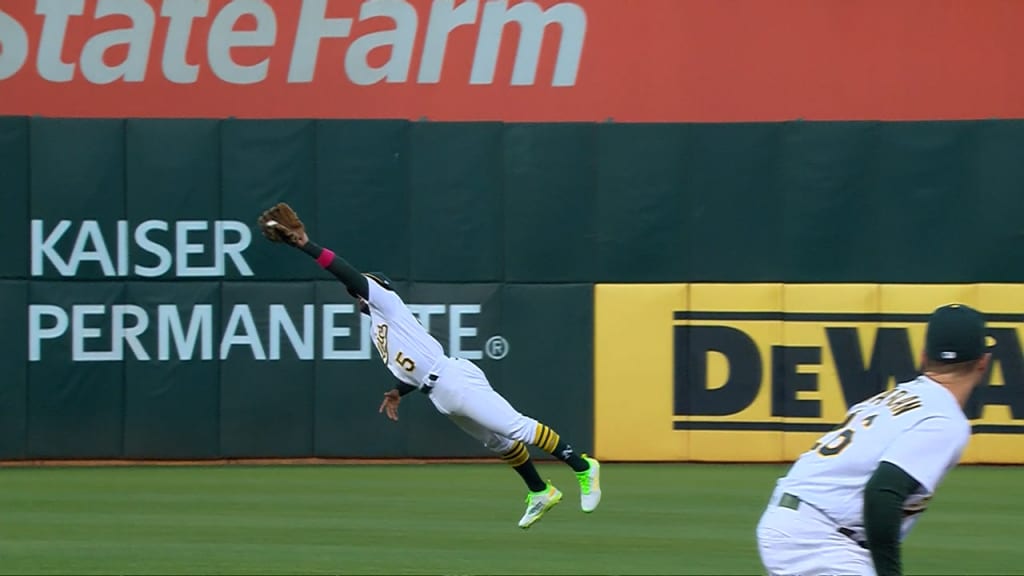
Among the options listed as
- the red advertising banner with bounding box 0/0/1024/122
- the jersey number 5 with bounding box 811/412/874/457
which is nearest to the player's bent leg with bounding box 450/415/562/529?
the jersey number 5 with bounding box 811/412/874/457

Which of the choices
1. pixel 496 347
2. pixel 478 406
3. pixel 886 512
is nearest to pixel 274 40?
pixel 496 347

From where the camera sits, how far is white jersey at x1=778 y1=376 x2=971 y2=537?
3939 millimetres

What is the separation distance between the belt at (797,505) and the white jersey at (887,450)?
1 centimetres

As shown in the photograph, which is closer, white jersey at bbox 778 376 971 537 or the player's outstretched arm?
white jersey at bbox 778 376 971 537

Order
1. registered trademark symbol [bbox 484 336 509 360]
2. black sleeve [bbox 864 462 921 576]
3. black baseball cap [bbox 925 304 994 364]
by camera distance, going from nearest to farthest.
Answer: black sleeve [bbox 864 462 921 576] < black baseball cap [bbox 925 304 994 364] < registered trademark symbol [bbox 484 336 509 360]

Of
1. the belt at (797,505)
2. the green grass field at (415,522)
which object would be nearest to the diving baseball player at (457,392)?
the green grass field at (415,522)

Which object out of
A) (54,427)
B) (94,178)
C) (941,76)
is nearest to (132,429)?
(54,427)

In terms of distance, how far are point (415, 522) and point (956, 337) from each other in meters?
6.47

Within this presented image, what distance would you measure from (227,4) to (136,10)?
1.05 meters

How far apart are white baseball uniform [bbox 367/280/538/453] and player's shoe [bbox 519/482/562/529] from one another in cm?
39

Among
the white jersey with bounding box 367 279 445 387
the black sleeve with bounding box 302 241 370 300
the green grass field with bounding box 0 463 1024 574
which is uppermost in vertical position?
the black sleeve with bounding box 302 241 370 300

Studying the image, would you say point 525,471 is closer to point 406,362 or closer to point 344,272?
point 406,362

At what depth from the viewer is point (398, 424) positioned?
13.4 m

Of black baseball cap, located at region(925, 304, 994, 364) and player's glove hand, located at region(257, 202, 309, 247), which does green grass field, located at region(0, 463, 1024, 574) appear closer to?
player's glove hand, located at region(257, 202, 309, 247)
